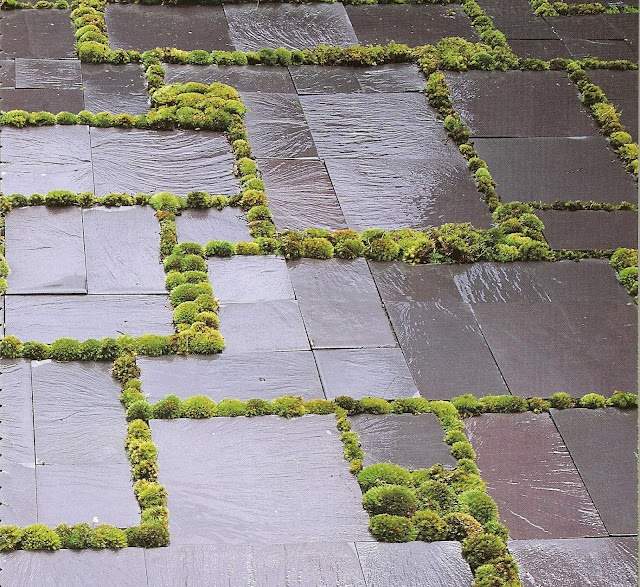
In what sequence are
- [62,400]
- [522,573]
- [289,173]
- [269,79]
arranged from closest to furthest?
[522,573] < [62,400] < [289,173] < [269,79]

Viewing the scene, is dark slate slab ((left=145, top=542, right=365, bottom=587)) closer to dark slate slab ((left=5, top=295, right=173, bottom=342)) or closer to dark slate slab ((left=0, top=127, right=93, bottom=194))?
dark slate slab ((left=5, top=295, right=173, bottom=342))

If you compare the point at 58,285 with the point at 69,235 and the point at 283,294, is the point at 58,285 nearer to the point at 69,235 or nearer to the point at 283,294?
the point at 69,235

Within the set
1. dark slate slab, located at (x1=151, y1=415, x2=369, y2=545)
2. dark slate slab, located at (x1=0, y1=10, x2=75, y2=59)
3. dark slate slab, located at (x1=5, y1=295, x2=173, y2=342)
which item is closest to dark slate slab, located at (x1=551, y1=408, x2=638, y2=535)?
dark slate slab, located at (x1=151, y1=415, x2=369, y2=545)

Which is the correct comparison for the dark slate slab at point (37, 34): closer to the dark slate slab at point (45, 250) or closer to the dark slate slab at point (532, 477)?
the dark slate slab at point (45, 250)

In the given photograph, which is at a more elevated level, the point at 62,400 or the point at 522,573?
the point at 522,573

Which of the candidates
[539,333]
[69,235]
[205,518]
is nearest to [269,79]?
[69,235]

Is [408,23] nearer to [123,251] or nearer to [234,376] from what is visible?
[123,251]

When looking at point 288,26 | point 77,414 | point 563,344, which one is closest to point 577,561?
point 563,344
